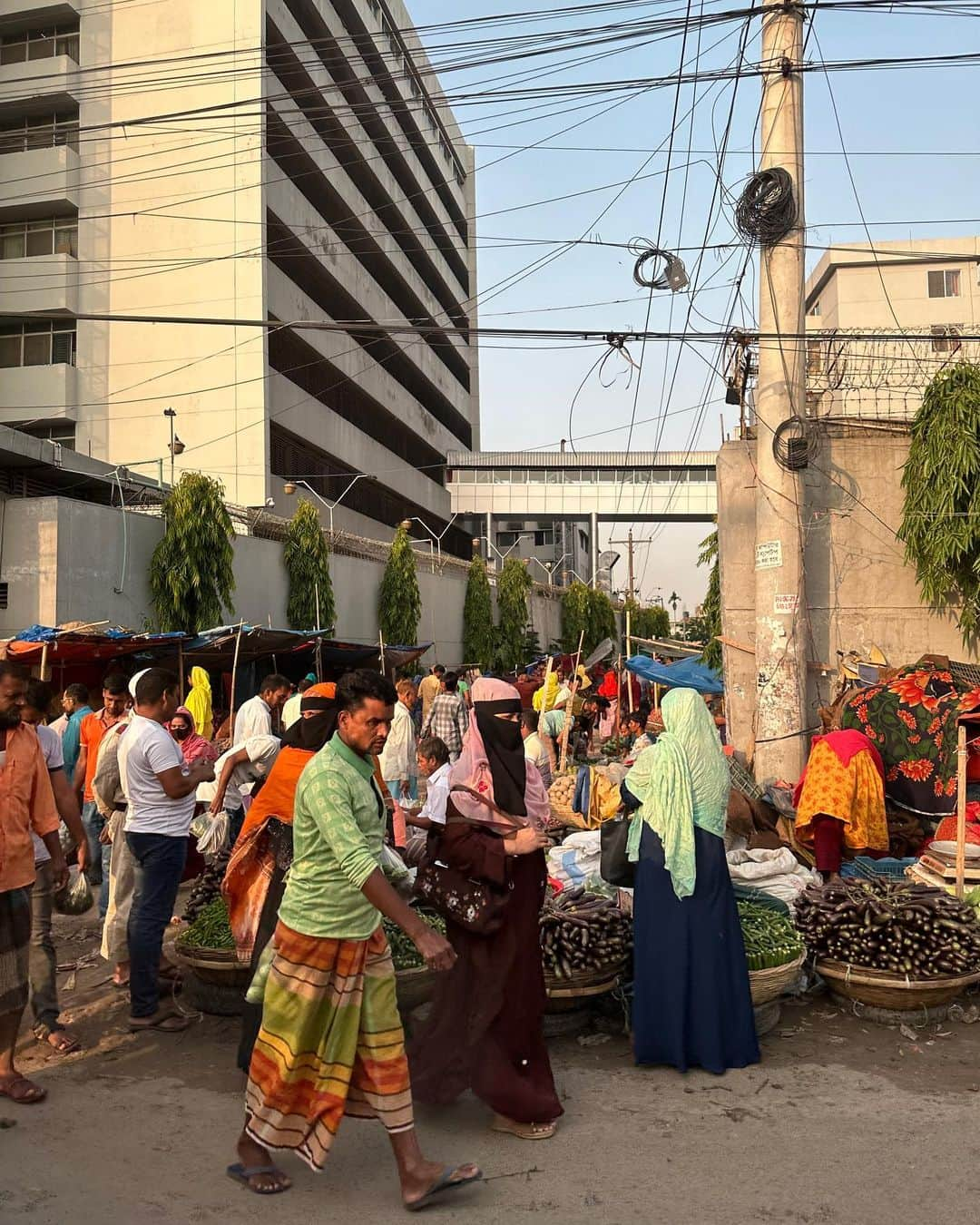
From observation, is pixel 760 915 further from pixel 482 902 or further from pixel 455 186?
pixel 455 186

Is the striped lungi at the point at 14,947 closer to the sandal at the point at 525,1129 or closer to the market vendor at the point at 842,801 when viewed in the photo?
the sandal at the point at 525,1129

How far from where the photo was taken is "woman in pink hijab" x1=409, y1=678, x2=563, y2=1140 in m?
4.13

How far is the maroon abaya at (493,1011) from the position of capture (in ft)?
13.6

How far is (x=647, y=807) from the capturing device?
4.87 m

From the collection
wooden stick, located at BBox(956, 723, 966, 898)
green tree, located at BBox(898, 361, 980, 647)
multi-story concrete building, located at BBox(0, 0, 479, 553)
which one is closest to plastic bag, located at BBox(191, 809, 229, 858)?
wooden stick, located at BBox(956, 723, 966, 898)

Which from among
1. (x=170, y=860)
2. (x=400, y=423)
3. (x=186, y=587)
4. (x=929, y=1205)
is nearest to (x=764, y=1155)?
(x=929, y=1205)

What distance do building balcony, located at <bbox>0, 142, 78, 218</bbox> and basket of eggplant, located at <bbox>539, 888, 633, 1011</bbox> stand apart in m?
29.7

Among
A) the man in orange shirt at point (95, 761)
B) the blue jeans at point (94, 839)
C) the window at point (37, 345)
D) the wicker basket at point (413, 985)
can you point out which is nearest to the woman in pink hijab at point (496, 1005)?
the wicker basket at point (413, 985)

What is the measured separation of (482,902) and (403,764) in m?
7.40

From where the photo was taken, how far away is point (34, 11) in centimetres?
2917

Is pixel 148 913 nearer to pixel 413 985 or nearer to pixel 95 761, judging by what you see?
pixel 413 985

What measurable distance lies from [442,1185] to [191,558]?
1641 cm

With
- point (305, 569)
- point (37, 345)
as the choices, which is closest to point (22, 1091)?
point (305, 569)

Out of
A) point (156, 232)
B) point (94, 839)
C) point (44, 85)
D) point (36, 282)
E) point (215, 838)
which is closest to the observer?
point (215, 838)
